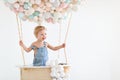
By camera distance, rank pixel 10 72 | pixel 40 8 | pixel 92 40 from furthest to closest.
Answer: pixel 92 40 → pixel 10 72 → pixel 40 8

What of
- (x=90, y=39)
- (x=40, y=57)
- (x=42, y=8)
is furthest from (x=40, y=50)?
(x=90, y=39)

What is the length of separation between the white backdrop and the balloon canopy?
437mm

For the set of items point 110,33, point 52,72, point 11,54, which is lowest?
point 52,72

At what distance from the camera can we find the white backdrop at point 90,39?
1549mm

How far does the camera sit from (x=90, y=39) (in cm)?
162

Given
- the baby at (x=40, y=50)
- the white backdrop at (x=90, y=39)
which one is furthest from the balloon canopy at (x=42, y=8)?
the white backdrop at (x=90, y=39)

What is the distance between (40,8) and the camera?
3.52ft

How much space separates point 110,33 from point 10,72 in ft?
2.03

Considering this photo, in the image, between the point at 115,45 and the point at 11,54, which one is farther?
the point at 115,45

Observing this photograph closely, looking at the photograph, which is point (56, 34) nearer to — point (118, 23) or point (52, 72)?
point (118, 23)

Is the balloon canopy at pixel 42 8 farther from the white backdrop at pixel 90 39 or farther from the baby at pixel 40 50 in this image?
the white backdrop at pixel 90 39

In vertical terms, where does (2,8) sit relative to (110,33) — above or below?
above

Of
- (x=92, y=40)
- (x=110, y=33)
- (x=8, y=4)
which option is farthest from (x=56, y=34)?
(x=8, y=4)

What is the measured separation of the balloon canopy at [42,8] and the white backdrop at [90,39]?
0.44 meters
